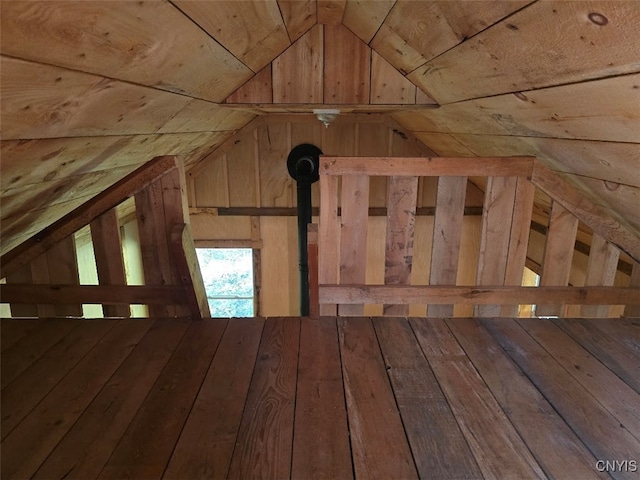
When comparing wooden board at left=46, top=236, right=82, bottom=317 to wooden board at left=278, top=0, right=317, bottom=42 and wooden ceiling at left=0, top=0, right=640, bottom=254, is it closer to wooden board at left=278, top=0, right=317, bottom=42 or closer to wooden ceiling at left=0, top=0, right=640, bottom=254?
wooden ceiling at left=0, top=0, right=640, bottom=254

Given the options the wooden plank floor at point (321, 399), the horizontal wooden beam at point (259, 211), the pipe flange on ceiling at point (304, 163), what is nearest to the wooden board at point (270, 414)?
the wooden plank floor at point (321, 399)

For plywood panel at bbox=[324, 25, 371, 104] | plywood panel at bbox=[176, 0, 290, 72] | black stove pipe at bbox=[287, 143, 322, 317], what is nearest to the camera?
plywood panel at bbox=[176, 0, 290, 72]

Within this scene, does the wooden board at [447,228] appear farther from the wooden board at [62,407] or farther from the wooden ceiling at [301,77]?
the wooden board at [62,407]

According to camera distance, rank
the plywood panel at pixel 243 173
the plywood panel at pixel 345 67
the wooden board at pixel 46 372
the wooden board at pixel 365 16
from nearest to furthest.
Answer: the wooden board at pixel 46 372 → the wooden board at pixel 365 16 → the plywood panel at pixel 345 67 → the plywood panel at pixel 243 173

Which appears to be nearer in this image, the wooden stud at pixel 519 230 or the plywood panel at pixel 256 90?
the wooden stud at pixel 519 230

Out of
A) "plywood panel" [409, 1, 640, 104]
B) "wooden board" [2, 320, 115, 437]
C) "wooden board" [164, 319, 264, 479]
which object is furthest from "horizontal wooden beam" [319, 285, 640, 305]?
"wooden board" [2, 320, 115, 437]

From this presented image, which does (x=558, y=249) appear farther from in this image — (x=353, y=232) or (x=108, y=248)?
(x=108, y=248)

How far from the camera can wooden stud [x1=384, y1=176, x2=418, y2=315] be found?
1.71m

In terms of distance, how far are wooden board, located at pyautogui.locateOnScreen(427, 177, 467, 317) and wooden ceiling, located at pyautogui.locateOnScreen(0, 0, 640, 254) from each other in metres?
0.35

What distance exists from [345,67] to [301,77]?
25 centimetres

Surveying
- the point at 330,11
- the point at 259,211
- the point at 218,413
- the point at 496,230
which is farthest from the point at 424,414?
the point at 259,211

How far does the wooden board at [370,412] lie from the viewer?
109cm

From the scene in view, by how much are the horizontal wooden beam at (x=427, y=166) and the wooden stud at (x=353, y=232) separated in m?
0.05

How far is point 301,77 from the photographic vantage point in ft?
7.53
